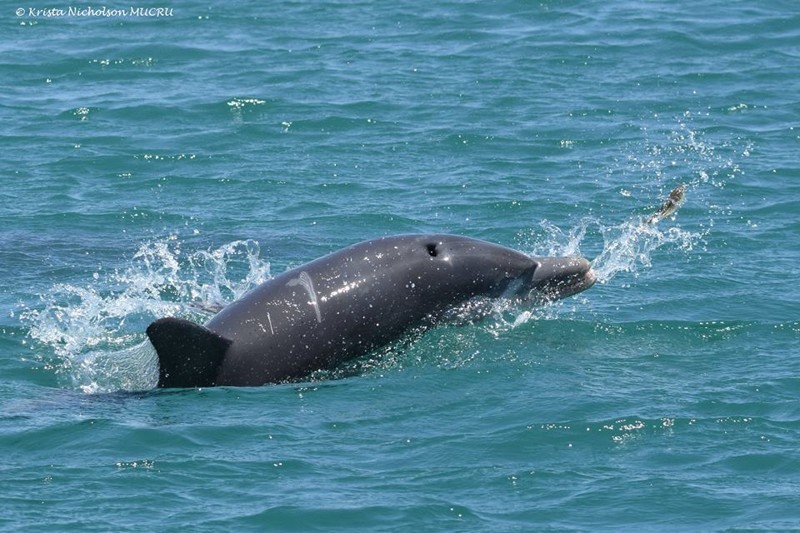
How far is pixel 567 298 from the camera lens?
15.3 m

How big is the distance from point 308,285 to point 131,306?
2.88 meters

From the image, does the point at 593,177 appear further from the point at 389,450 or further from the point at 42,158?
the point at 389,450

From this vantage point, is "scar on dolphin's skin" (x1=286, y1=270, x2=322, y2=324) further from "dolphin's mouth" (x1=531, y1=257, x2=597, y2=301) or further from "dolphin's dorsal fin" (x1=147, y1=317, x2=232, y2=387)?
"dolphin's mouth" (x1=531, y1=257, x2=597, y2=301)

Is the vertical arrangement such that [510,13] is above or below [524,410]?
above

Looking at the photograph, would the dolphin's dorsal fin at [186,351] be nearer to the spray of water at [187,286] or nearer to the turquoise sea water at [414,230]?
the turquoise sea water at [414,230]

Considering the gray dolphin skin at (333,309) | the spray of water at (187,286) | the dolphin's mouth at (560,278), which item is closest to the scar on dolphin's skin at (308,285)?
the gray dolphin skin at (333,309)

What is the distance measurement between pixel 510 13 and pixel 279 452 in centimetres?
1800

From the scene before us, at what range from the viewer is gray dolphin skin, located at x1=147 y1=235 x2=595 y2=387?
1240 centimetres

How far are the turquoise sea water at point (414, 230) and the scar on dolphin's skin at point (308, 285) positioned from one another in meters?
0.58

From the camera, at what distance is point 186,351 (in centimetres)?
1218

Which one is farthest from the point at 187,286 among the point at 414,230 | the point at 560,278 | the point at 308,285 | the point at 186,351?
the point at 560,278

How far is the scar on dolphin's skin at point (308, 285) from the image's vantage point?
502 inches

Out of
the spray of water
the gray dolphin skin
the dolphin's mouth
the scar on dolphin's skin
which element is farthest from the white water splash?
the dolphin's mouth

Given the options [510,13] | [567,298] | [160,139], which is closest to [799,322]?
[567,298]
